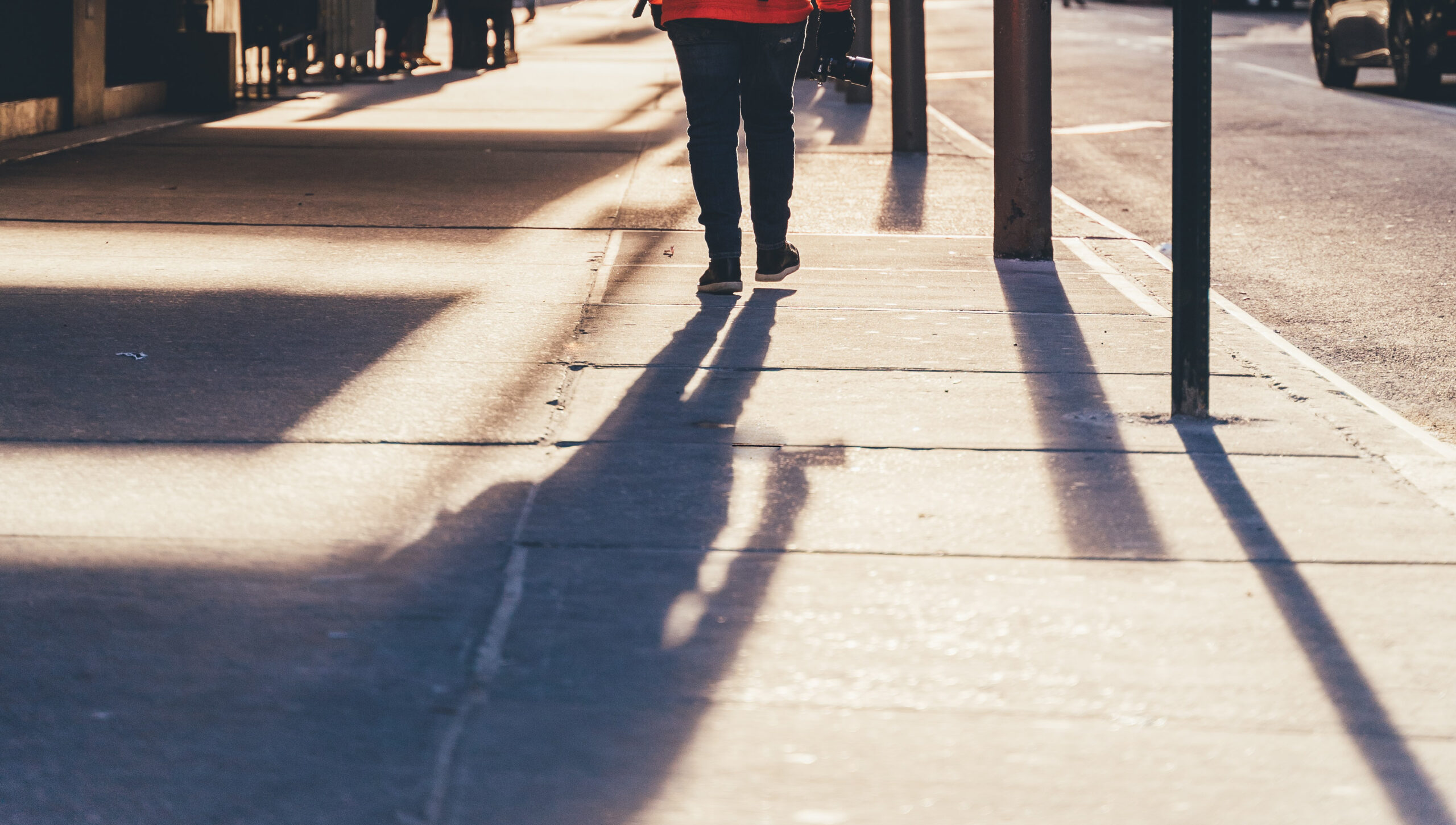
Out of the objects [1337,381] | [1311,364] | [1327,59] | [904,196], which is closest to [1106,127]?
[1327,59]

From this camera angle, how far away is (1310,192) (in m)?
10.3

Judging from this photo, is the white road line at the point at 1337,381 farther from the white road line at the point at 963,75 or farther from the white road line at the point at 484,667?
the white road line at the point at 963,75

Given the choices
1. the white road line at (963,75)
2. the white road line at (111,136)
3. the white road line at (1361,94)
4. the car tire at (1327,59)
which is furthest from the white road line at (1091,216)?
the white road line at (963,75)

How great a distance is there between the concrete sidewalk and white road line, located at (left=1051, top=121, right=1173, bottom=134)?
7536 mm

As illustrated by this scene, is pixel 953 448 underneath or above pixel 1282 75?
underneath

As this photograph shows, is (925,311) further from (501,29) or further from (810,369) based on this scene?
(501,29)

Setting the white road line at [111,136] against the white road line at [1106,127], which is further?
the white road line at [1106,127]

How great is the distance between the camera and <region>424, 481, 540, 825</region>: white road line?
2471mm

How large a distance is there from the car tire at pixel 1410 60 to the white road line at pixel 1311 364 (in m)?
9.32

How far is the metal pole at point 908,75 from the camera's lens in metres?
11.6

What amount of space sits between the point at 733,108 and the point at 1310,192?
5.23 meters

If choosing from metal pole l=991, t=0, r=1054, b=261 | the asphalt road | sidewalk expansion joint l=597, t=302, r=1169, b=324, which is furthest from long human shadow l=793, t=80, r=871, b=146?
sidewalk expansion joint l=597, t=302, r=1169, b=324

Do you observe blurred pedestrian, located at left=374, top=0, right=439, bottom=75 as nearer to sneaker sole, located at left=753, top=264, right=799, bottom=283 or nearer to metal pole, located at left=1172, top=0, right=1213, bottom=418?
sneaker sole, located at left=753, top=264, right=799, bottom=283

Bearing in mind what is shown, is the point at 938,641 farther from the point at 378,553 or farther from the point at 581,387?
the point at 581,387
